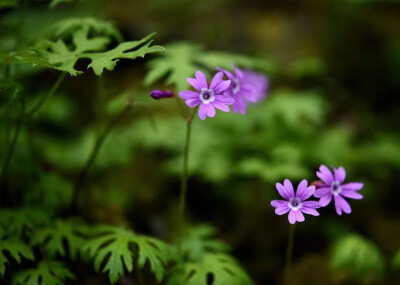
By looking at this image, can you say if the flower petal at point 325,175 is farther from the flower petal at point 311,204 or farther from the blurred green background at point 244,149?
the blurred green background at point 244,149

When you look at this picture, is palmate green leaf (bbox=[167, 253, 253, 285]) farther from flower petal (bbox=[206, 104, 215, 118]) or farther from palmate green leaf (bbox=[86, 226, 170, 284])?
flower petal (bbox=[206, 104, 215, 118])

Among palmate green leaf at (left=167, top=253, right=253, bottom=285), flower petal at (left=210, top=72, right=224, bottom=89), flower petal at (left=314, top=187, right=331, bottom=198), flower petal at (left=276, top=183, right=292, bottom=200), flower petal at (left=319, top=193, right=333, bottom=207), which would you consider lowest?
palmate green leaf at (left=167, top=253, right=253, bottom=285)

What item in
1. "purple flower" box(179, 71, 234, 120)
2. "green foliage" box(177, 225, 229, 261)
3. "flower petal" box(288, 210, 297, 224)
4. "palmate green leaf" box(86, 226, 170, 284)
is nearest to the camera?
"flower petal" box(288, 210, 297, 224)

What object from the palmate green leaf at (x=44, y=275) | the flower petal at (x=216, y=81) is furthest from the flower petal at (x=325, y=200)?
the palmate green leaf at (x=44, y=275)

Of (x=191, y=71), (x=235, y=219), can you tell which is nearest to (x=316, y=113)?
(x=235, y=219)

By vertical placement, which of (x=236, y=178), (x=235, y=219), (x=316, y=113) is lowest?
(x=235, y=219)

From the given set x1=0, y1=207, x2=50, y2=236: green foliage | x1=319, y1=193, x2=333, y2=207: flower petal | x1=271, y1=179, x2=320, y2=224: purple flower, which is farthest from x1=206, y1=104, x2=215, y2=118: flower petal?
x1=0, y1=207, x2=50, y2=236: green foliage

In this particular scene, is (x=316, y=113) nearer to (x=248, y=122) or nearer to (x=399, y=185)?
(x=248, y=122)

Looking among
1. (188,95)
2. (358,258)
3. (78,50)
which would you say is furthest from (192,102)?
(358,258)
